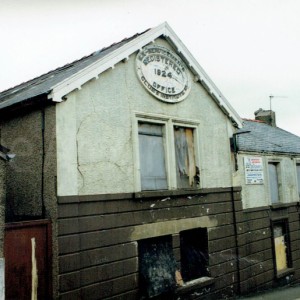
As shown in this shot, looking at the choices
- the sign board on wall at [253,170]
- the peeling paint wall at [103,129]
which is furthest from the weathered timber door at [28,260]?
the sign board on wall at [253,170]

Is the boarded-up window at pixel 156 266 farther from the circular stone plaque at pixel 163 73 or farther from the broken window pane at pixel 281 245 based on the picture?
the broken window pane at pixel 281 245

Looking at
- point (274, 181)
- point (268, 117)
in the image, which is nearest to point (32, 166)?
point (274, 181)

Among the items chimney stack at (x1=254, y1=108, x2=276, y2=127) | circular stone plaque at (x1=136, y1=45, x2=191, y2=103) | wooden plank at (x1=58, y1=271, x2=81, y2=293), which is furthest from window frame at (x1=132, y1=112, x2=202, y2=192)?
chimney stack at (x1=254, y1=108, x2=276, y2=127)

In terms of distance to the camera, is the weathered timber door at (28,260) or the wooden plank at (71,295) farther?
the wooden plank at (71,295)

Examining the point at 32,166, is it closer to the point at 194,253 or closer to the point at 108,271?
the point at 108,271

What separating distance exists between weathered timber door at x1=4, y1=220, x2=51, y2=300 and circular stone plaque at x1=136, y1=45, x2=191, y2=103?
174 inches

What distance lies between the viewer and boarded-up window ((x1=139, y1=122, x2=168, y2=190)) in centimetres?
908

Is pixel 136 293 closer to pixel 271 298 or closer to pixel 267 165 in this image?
pixel 271 298

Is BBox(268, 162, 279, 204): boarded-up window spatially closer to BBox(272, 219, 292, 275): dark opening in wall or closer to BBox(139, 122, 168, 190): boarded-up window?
BBox(272, 219, 292, 275): dark opening in wall

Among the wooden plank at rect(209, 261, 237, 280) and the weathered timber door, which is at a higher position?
the weathered timber door

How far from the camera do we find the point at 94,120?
26.1ft

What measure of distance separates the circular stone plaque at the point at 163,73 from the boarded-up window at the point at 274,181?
5892 millimetres

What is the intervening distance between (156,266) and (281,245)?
7.05 m

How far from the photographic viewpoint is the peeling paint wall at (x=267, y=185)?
40.5 feet
